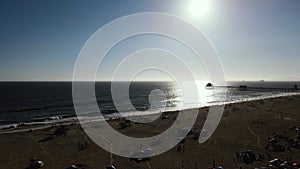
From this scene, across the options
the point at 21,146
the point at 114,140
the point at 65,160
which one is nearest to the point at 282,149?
the point at 114,140

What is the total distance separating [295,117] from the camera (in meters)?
54.6

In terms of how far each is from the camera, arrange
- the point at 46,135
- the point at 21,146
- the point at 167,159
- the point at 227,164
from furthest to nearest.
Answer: the point at 46,135
the point at 21,146
the point at 167,159
the point at 227,164

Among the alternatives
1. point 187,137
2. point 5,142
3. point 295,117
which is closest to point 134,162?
point 187,137

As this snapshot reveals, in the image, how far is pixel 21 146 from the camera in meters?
36.0

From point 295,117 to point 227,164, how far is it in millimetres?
36385

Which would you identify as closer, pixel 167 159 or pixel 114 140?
pixel 167 159

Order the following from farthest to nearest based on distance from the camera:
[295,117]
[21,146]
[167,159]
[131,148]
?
[295,117]
[21,146]
[131,148]
[167,159]

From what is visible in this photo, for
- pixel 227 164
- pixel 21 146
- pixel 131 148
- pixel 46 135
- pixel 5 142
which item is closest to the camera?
pixel 227 164

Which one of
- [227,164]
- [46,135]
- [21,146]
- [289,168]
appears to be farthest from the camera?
[46,135]

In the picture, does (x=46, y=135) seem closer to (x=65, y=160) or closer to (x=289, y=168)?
(x=65, y=160)

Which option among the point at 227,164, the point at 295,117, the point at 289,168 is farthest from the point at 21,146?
the point at 295,117

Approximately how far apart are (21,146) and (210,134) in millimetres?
29605

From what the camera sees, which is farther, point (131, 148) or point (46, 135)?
point (46, 135)

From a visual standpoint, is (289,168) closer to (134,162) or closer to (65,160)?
(134,162)
